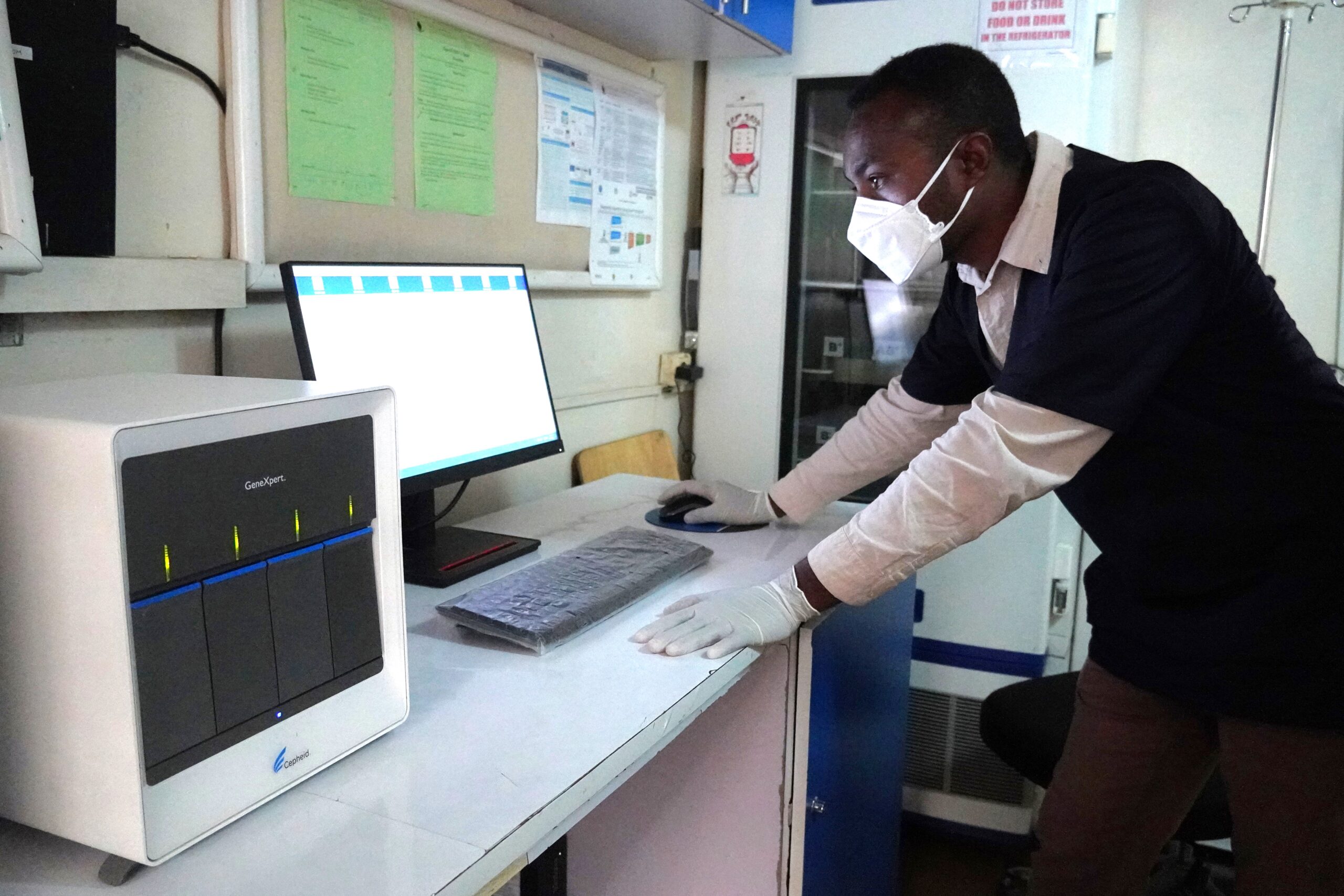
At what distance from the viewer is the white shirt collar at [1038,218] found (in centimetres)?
125

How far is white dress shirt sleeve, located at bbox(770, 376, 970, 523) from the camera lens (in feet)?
5.44

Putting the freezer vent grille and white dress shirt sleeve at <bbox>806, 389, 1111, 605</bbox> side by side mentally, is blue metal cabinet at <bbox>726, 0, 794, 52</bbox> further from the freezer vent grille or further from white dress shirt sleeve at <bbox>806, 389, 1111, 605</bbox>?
the freezer vent grille

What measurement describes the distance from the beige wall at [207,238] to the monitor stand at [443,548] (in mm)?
242

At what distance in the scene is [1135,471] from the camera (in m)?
1.22

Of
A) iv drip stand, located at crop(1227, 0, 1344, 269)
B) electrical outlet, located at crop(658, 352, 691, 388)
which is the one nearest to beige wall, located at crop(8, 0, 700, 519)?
electrical outlet, located at crop(658, 352, 691, 388)

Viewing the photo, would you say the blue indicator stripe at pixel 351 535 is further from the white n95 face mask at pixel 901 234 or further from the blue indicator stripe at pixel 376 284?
the white n95 face mask at pixel 901 234

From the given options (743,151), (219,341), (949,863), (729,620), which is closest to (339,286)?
(219,341)

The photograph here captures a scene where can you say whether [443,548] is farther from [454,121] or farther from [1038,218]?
[1038,218]

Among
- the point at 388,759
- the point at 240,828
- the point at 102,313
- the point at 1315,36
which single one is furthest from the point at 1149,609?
the point at 1315,36

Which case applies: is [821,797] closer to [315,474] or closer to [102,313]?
[315,474]

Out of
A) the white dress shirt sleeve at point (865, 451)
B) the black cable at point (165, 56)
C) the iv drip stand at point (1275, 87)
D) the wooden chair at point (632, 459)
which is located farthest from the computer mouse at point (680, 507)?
the iv drip stand at point (1275, 87)

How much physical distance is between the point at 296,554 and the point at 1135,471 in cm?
96

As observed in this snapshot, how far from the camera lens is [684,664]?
107cm

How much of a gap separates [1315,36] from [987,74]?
1.48m
